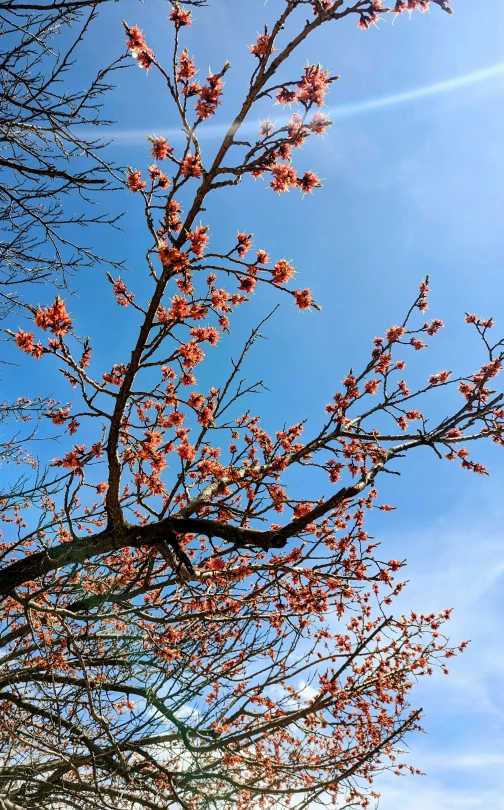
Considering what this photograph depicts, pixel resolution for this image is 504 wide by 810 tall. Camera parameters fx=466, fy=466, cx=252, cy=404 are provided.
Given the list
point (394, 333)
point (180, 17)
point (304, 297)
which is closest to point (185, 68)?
point (180, 17)

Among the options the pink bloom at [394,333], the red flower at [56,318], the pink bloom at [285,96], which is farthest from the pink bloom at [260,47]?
the pink bloom at [394,333]

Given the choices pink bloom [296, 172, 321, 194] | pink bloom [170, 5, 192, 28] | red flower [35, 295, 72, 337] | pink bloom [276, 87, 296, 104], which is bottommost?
red flower [35, 295, 72, 337]

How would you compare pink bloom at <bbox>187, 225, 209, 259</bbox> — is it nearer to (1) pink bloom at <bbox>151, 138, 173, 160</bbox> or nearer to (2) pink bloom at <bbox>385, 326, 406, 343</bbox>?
(1) pink bloom at <bbox>151, 138, 173, 160</bbox>

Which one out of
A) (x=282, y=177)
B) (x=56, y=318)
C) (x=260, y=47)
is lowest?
(x=56, y=318)

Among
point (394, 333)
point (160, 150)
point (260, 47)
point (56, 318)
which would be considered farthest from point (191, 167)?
point (394, 333)

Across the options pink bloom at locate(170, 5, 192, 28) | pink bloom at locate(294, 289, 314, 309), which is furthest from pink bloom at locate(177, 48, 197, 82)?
pink bloom at locate(294, 289, 314, 309)

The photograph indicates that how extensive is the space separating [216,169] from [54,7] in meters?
1.55

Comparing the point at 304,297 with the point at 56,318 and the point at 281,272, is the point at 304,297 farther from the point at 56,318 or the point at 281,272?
the point at 56,318

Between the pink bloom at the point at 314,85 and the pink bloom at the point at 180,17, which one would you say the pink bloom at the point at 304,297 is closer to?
the pink bloom at the point at 314,85

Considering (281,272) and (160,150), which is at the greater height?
(160,150)

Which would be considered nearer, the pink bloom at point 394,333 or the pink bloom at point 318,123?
the pink bloom at point 318,123

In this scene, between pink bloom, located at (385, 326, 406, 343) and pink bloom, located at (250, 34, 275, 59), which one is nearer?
pink bloom, located at (250, 34, 275, 59)

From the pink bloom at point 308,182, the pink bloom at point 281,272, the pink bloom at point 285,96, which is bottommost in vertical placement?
the pink bloom at point 281,272

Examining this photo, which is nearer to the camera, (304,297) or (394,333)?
(304,297)
